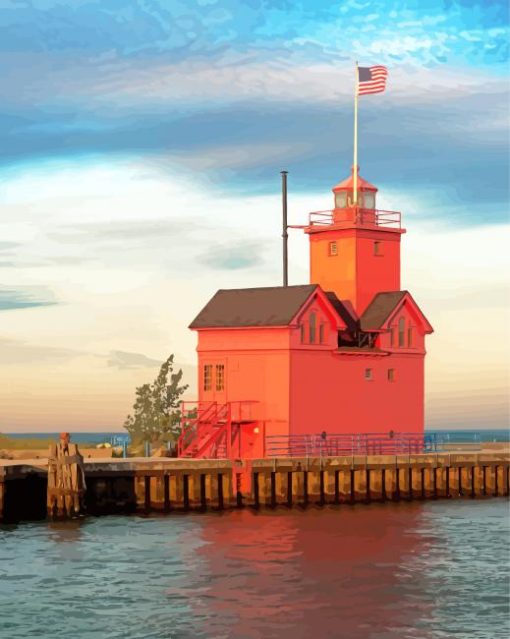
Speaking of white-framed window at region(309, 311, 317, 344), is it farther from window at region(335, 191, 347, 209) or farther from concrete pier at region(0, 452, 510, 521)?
window at region(335, 191, 347, 209)

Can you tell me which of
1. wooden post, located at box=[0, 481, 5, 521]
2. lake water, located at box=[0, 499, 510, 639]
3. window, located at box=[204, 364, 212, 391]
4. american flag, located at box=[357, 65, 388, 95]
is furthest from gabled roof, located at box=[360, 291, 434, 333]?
wooden post, located at box=[0, 481, 5, 521]

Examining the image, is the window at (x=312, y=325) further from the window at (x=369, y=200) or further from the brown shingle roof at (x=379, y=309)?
the window at (x=369, y=200)

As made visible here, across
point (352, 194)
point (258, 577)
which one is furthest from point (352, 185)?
point (258, 577)

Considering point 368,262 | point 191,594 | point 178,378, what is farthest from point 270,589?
point 178,378

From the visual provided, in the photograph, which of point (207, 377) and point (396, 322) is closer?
point (207, 377)

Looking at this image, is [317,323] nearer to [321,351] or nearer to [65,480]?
[321,351]

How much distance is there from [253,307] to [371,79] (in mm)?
11705

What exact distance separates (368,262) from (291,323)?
24.9 ft

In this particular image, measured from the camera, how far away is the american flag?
6919 cm

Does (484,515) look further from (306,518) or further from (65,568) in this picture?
(65,568)

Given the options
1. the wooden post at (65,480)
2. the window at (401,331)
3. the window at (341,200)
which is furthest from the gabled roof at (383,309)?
the wooden post at (65,480)

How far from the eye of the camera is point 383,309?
2844 inches

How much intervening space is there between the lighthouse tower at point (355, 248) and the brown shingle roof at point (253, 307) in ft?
13.6

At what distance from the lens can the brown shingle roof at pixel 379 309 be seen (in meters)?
71.8
